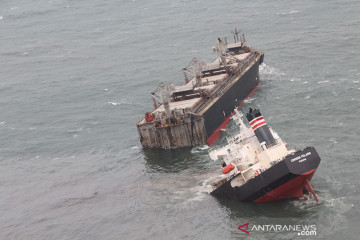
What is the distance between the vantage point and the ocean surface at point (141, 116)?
60.4 m

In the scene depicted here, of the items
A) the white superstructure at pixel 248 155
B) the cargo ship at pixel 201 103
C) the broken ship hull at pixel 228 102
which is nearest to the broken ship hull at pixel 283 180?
the white superstructure at pixel 248 155

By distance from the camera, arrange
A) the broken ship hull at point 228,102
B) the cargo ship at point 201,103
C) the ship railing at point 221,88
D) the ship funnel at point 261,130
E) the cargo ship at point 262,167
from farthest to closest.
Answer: the ship railing at point 221,88 → the broken ship hull at point 228,102 → the cargo ship at point 201,103 → the ship funnel at point 261,130 → the cargo ship at point 262,167

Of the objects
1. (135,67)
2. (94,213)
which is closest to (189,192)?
(94,213)

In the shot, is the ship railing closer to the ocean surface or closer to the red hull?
the ocean surface

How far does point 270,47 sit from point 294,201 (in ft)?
254

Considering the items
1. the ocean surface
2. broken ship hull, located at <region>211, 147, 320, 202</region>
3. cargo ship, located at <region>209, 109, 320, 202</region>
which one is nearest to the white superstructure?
cargo ship, located at <region>209, 109, 320, 202</region>

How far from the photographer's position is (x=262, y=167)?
5966 centimetres

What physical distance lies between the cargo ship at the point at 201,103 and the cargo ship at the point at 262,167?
16855 mm

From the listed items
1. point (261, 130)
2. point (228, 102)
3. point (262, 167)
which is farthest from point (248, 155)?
point (228, 102)

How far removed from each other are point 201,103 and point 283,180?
33863 mm

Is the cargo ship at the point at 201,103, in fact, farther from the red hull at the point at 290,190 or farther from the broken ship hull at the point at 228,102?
the red hull at the point at 290,190

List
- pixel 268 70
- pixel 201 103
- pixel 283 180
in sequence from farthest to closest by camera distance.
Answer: pixel 268 70 → pixel 201 103 → pixel 283 180

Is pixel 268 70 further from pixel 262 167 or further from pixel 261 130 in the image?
pixel 262 167

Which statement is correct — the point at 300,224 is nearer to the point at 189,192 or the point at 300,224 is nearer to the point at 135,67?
the point at 189,192
